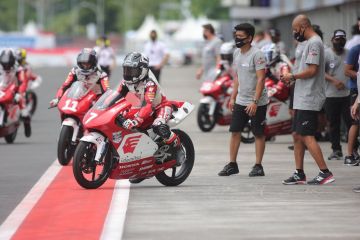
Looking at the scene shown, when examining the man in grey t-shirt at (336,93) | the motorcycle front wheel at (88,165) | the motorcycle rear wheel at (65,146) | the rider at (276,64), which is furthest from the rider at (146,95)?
the rider at (276,64)

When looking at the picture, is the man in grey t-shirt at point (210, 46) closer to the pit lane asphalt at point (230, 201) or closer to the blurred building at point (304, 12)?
the blurred building at point (304, 12)

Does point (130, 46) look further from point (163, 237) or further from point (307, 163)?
point (163, 237)

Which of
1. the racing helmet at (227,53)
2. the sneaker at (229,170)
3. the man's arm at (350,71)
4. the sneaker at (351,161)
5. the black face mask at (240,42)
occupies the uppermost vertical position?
the black face mask at (240,42)

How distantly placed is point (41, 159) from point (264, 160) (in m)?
3.03

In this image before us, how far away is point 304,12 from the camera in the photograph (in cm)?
3812

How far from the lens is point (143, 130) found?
13.8 m

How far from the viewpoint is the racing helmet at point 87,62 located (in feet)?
55.8

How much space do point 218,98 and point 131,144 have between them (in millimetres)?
8864

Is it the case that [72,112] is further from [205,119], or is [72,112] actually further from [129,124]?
[205,119]

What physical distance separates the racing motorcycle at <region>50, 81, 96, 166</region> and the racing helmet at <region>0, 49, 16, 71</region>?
410cm

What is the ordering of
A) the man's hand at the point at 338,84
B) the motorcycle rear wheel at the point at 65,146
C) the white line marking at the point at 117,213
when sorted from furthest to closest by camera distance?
the man's hand at the point at 338,84, the motorcycle rear wheel at the point at 65,146, the white line marking at the point at 117,213

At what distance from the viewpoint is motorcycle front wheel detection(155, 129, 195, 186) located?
14.1 m

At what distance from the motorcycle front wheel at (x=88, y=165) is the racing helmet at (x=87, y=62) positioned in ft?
11.1

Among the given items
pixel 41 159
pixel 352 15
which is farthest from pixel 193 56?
pixel 41 159
